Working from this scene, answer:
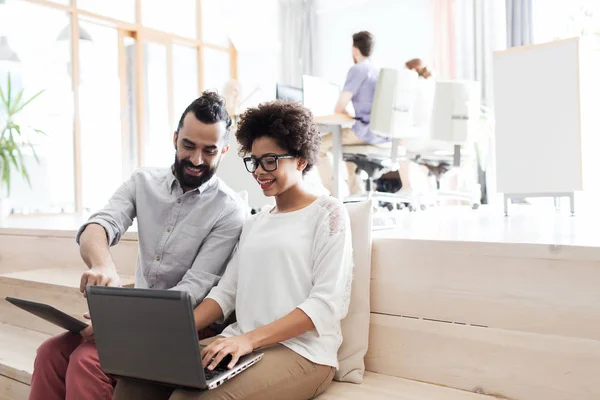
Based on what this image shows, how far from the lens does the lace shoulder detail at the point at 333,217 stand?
4.40 feet

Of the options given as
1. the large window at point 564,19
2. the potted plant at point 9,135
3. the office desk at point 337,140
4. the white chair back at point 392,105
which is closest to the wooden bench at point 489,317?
the white chair back at point 392,105

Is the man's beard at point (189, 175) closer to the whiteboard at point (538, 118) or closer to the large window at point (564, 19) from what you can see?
the whiteboard at point (538, 118)

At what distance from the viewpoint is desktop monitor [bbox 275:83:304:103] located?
3.66 metres

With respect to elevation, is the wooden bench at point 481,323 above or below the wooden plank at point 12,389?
above

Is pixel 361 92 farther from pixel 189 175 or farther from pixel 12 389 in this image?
pixel 12 389

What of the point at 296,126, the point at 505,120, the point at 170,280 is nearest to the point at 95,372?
the point at 170,280

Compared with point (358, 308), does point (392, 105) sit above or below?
above

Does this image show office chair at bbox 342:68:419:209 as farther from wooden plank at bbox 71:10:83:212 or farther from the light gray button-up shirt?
wooden plank at bbox 71:10:83:212

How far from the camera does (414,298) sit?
4.94ft

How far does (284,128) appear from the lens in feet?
4.65

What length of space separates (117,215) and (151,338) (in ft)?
1.99

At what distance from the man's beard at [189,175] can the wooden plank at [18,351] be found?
0.92 metres

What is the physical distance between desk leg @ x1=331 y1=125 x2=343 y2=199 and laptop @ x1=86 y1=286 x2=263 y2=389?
217cm

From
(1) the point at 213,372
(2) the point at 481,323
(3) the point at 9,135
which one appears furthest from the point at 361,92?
(3) the point at 9,135
